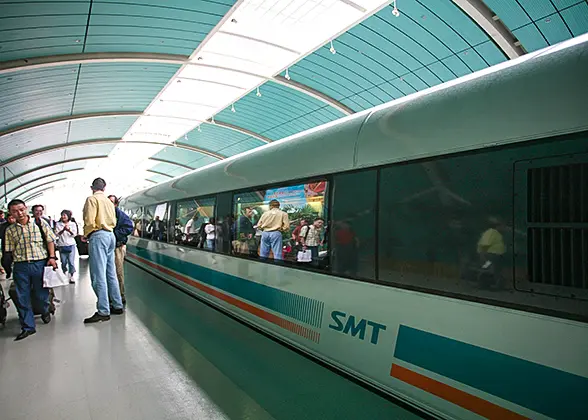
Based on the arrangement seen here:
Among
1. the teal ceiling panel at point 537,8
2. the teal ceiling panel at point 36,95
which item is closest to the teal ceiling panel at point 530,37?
the teal ceiling panel at point 537,8

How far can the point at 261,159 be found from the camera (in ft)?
16.3

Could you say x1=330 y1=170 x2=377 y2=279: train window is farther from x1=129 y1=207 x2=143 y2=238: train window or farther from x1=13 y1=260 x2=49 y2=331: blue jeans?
x1=129 y1=207 x2=143 y2=238: train window

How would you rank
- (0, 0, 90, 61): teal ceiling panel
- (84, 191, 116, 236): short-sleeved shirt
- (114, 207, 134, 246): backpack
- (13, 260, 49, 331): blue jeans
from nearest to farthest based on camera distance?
1. (13, 260, 49, 331): blue jeans
2. (84, 191, 116, 236): short-sleeved shirt
3. (114, 207, 134, 246): backpack
4. (0, 0, 90, 61): teal ceiling panel

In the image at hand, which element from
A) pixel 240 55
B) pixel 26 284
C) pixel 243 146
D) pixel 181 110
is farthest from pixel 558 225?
pixel 243 146

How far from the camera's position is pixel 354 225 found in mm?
3303

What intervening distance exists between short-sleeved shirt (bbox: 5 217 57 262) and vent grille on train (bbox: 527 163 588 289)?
5404 millimetres

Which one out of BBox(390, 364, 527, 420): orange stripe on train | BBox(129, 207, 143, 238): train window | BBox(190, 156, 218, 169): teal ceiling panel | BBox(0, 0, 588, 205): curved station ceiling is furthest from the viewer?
BBox(190, 156, 218, 169): teal ceiling panel

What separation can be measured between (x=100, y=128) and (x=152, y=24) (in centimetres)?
1176

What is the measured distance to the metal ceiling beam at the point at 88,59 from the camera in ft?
31.9

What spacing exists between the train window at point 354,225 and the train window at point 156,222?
6.21m

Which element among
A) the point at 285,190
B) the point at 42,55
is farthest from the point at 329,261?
the point at 42,55

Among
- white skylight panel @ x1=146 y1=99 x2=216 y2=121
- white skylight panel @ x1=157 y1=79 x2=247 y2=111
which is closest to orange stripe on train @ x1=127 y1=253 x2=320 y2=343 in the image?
white skylight panel @ x1=157 y1=79 x2=247 y2=111

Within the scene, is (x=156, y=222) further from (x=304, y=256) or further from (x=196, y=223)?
(x=304, y=256)

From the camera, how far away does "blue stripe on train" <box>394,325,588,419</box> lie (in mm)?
1892
